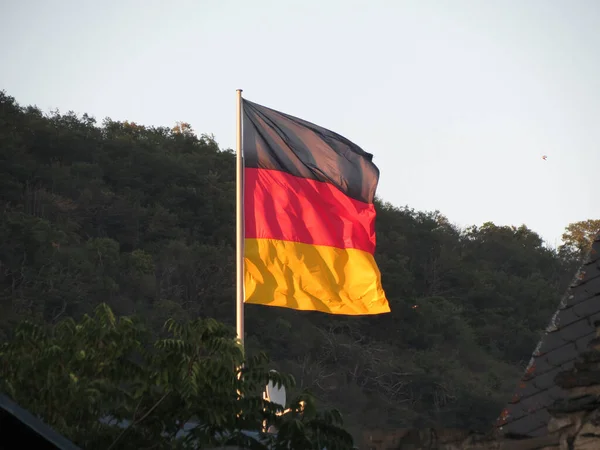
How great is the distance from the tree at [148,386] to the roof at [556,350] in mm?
2374

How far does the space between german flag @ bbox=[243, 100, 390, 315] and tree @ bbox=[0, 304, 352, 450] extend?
10.2 ft

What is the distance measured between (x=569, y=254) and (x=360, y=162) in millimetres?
52721

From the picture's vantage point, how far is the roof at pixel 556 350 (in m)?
7.62

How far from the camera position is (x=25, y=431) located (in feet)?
21.0

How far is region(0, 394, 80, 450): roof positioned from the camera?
6047 millimetres

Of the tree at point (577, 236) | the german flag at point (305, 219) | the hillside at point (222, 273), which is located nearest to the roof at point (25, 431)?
the german flag at point (305, 219)

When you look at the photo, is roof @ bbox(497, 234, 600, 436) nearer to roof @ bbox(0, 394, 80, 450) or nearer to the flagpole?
roof @ bbox(0, 394, 80, 450)

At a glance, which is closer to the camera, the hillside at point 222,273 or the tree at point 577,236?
the hillside at point 222,273

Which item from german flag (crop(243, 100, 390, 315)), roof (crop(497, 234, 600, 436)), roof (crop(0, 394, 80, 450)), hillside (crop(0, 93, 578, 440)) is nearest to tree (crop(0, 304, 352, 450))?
roof (crop(497, 234, 600, 436))

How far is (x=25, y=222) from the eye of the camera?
46781 millimetres

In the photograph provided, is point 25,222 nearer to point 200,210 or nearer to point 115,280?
point 115,280

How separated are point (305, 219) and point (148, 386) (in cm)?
470

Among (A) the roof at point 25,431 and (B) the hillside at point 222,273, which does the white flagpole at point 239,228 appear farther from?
(B) the hillside at point 222,273

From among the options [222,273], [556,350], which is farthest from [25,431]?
[222,273]
